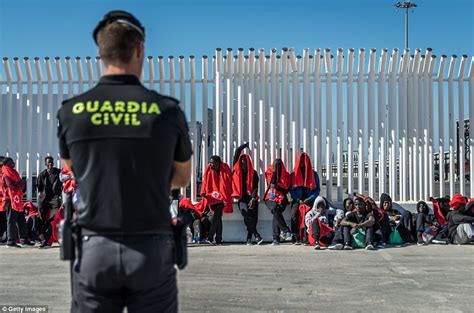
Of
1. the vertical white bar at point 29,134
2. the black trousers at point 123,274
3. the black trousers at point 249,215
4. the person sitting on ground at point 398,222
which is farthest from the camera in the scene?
the vertical white bar at point 29,134

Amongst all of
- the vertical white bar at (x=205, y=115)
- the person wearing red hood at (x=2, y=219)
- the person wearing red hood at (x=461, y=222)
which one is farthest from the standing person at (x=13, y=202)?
the person wearing red hood at (x=461, y=222)

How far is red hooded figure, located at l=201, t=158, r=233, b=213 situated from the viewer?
39.0 ft

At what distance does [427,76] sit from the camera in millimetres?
12688

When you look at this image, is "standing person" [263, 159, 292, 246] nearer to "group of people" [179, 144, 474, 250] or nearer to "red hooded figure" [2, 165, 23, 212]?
"group of people" [179, 144, 474, 250]

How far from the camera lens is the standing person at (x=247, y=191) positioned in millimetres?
11930

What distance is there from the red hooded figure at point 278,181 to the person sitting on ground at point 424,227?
2539 millimetres

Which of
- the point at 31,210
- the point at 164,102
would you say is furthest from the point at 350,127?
the point at 164,102

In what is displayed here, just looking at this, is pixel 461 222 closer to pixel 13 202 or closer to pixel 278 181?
pixel 278 181

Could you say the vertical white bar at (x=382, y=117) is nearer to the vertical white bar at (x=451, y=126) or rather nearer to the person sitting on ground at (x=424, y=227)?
the person sitting on ground at (x=424, y=227)

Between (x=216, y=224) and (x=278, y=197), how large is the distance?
50.6 inches

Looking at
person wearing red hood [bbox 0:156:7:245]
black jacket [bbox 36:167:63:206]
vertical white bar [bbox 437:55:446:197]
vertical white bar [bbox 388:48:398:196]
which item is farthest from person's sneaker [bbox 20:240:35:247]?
vertical white bar [bbox 437:55:446:197]

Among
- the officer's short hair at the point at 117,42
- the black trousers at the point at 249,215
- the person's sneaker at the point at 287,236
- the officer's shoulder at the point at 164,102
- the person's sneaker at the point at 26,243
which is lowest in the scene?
the person's sneaker at the point at 26,243

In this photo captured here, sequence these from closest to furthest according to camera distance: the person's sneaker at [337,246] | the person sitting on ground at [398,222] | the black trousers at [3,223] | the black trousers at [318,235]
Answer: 1. the person's sneaker at [337,246]
2. the black trousers at [318,235]
3. the person sitting on ground at [398,222]
4. the black trousers at [3,223]

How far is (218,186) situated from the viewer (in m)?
12.0
